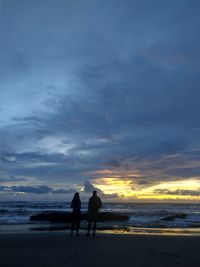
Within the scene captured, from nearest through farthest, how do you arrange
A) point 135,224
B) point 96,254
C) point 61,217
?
point 96,254 < point 135,224 < point 61,217

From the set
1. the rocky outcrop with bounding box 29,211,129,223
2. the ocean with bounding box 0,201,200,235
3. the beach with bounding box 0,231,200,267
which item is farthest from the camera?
the rocky outcrop with bounding box 29,211,129,223

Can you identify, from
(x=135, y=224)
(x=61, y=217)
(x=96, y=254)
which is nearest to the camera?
(x=96, y=254)

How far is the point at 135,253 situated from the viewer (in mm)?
11164

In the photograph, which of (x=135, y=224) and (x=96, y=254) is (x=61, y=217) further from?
(x=96, y=254)

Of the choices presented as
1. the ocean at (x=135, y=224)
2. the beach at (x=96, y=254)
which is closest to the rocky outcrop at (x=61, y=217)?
the ocean at (x=135, y=224)

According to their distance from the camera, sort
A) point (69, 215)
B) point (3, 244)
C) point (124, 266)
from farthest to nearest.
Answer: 1. point (69, 215)
2. point (3, 244)
3. point (124, 266)

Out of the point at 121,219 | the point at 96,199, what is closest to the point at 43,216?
the point at 121,219

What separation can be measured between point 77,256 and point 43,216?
93.0ft

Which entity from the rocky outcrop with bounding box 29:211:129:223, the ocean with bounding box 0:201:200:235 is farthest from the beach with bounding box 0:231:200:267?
the rocky outcrop with bounding box 29:211:129:223

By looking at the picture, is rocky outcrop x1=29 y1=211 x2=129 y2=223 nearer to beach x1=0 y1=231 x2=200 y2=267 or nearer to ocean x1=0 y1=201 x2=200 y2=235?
ocean x1=0 y1=201 x2=200 y2=235

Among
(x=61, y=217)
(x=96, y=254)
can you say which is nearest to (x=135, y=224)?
(x=61, y=217)

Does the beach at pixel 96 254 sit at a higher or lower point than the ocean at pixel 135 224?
lower

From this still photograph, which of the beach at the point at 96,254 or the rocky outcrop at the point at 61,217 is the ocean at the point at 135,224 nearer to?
the rocky outcrop at the point at 61,217

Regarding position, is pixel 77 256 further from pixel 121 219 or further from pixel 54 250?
pixel 121 219
